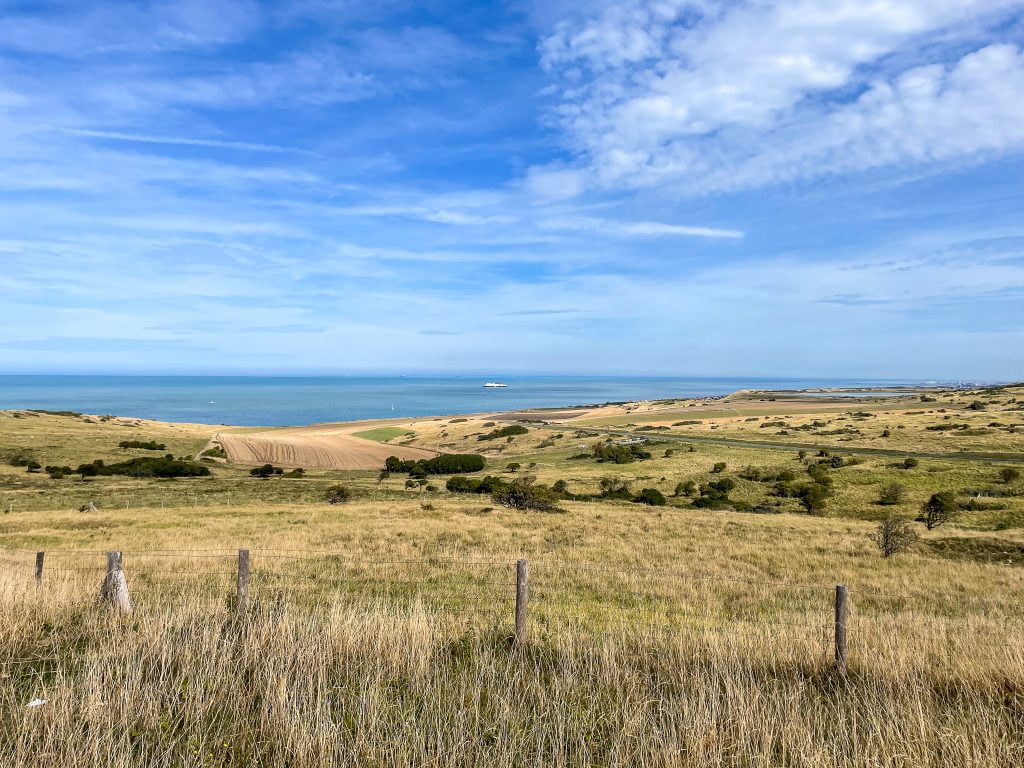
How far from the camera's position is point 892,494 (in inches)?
→ 1518

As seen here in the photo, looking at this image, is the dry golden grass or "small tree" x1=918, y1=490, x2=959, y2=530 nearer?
the dry golden grass

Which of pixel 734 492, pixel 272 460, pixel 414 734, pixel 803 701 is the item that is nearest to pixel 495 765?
pixel 414 734

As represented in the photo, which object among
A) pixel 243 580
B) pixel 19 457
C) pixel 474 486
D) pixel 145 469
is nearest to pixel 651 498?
pixel 474 486

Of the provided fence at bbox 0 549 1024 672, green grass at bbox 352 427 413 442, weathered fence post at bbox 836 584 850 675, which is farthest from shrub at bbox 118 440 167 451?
weathered fence post at bbox 836 584 850 675

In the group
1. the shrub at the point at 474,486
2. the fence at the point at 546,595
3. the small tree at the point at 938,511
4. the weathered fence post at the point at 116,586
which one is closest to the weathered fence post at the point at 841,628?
the fence at the point at 546,595

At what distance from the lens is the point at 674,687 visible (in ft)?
22.2

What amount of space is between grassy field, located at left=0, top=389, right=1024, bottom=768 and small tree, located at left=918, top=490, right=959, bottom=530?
1.08m

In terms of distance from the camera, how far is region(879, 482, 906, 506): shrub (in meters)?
38.0

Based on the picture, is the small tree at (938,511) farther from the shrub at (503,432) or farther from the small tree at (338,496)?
the shrub at (503,432)

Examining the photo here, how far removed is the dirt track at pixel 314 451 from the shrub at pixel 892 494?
4782 cm

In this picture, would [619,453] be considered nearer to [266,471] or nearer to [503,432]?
[503,432]

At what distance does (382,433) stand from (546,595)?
87.4m

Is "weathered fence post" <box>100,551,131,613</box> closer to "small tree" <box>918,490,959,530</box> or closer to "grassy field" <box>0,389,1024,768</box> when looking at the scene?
"grassy field" <box>0,389,1024,768</box>

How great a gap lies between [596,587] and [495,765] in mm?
11496
